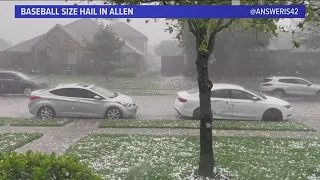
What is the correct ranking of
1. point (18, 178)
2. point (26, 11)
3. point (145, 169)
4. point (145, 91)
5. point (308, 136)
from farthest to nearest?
point (145, 91) < point (308, 136) < point (145, 169) < point (26, 11) < point (18, 178)

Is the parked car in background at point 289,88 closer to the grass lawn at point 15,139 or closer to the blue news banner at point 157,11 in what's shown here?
the grass lawn at point 15,139

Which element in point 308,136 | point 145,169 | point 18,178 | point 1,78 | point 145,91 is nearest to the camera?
point 18,178

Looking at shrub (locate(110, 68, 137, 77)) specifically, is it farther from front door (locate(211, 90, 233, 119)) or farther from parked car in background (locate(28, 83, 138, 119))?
front door (locate(211, 90, 233, 119))

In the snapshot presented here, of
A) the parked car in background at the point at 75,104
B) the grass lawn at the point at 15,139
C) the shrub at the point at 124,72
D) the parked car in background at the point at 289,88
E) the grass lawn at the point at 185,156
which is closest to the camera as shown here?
the grass lawn at the point at 185,156

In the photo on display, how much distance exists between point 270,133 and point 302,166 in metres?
3.12

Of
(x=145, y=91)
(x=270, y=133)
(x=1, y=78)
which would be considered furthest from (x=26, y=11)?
(x=145, y=91)

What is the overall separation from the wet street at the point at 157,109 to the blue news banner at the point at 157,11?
315 inches

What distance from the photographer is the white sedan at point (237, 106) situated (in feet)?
38.4

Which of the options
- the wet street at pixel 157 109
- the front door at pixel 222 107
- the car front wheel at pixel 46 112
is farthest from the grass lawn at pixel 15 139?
the front door at pixel 222 107

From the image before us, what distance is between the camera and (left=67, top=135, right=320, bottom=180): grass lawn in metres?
6.12

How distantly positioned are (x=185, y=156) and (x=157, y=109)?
7.49m

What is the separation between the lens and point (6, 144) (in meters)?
8.07

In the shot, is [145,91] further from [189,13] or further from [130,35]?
[189,13]

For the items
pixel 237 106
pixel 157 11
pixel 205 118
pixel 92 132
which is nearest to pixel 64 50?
pixel 237 106
